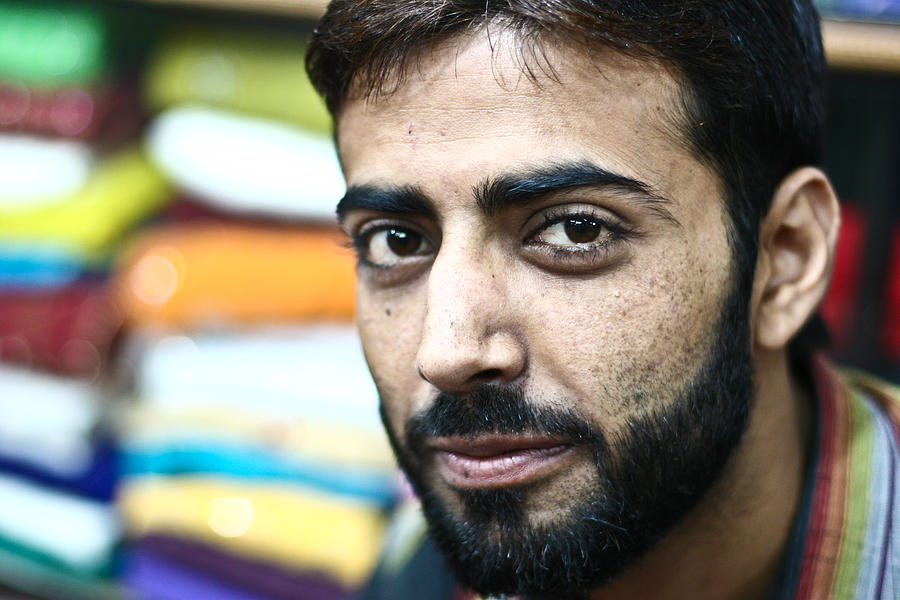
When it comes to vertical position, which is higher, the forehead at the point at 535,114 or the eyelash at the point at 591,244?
the forehead at the point at 535,114

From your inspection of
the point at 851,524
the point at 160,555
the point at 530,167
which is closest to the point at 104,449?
the point at 160,555

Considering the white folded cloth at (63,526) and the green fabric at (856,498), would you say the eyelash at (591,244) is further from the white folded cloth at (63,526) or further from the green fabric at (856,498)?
the white folded cloth at (63,526)

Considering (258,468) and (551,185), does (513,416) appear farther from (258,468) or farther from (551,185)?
(258,468)

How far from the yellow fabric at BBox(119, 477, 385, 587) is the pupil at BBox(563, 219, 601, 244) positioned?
0.92 m

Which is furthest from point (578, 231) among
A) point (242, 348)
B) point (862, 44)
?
point (242, 348)

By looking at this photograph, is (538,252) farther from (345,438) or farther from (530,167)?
(345,438)

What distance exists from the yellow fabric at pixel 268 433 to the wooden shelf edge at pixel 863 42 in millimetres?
1109

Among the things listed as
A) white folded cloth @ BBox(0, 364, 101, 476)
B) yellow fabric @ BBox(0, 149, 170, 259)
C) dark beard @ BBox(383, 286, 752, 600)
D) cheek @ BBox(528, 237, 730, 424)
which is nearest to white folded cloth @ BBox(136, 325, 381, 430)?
white folded cloth @ BBox(0, 364, 101, 476)

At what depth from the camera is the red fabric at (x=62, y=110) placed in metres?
1.83

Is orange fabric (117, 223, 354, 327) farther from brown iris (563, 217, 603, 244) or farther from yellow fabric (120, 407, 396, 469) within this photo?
brown iris (563, 217, 603, 244)

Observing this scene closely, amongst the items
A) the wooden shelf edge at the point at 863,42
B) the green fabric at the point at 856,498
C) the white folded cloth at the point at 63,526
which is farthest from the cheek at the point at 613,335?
the white folded cloth at the point at 63,526

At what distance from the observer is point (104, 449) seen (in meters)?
1.88

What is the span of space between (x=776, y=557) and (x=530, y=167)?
24.6 inches

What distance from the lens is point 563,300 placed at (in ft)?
3.05
